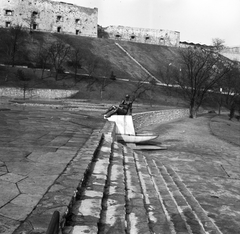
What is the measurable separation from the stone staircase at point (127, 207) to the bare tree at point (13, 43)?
34171 mm

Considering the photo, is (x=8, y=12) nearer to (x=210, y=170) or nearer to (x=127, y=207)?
(x=210, y=170)

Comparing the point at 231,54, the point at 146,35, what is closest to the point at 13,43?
the point at 146,35

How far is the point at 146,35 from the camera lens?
2704 inches

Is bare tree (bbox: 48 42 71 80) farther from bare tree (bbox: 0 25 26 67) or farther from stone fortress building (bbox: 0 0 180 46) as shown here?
stone fortress building (bbox: 0 0 180 46)

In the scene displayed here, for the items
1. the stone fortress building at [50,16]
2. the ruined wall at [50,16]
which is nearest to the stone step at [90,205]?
the stone fortress building at [50,16]

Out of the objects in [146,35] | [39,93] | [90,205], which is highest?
[146,35]

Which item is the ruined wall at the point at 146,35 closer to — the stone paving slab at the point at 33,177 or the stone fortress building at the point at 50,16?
the stone fortress building at the point at 50,16

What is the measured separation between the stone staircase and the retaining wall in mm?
24958

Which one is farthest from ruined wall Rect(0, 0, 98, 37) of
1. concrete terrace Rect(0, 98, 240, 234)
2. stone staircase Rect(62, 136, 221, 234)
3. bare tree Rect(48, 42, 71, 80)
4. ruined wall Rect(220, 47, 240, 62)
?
stone staircase Rect(62, 136, 221, 234)

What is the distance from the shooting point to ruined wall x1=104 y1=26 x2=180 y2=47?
6719 centimetres

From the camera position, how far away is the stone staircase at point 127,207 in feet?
10.2

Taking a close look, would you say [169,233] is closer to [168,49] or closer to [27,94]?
[27,94]

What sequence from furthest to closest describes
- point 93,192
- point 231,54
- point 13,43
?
point 231,54, point 13,43, point 93,192

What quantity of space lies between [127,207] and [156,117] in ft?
63.5
